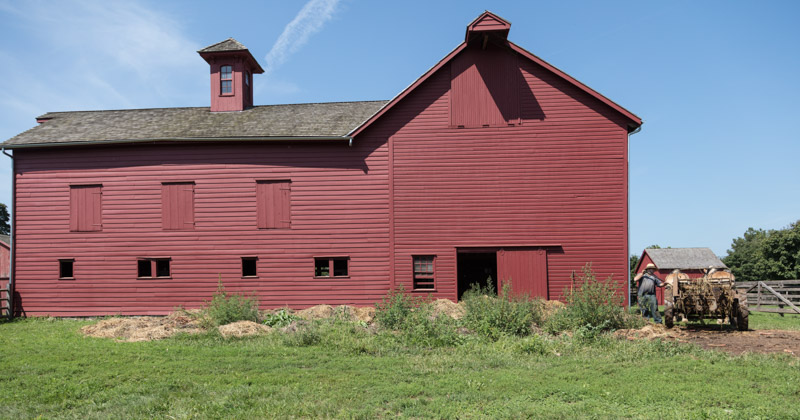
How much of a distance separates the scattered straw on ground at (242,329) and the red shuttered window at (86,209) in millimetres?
10334

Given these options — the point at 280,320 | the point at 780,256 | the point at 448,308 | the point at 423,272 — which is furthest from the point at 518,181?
the point at 780,256

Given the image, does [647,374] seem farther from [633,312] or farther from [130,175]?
[130,175]

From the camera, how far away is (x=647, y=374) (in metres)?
9.69

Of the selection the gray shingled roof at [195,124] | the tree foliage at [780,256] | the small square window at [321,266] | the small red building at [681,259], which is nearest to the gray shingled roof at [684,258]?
the small red building at [681,259]

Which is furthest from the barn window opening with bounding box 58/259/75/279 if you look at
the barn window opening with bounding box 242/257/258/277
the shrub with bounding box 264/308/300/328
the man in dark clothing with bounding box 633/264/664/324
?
the man in dark clothing with bounding box 633/264/664/324

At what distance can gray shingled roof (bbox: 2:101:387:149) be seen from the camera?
72.5 feet

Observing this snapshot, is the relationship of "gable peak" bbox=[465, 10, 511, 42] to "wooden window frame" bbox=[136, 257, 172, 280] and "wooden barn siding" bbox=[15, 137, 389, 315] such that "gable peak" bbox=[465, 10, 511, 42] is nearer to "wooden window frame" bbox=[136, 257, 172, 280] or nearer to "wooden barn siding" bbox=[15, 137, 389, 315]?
"wooden barn siding" bbox=[15, 137, 389, 315]

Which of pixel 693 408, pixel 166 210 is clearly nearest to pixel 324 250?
pixel 166 210

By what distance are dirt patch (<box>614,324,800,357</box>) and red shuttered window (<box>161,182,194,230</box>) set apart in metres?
16.7

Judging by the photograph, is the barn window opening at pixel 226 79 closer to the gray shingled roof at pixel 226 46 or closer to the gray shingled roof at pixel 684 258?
the gray shingled roof at pixel 226 46

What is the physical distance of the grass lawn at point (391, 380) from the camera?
26.0ft

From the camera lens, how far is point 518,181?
20891 millimetres

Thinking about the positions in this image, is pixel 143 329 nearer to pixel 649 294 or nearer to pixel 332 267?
pixel 332 267

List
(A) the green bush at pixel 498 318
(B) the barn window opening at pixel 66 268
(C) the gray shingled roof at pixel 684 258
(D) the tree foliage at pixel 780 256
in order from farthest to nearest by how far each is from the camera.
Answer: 1. (D) the tree foliage at pixel 780 256
2. (C) the gray shingled roof at pixel 684 258
3. (B) the barn window opening at pixel 66 268
4. (A) the green bush at pixel 498 318
